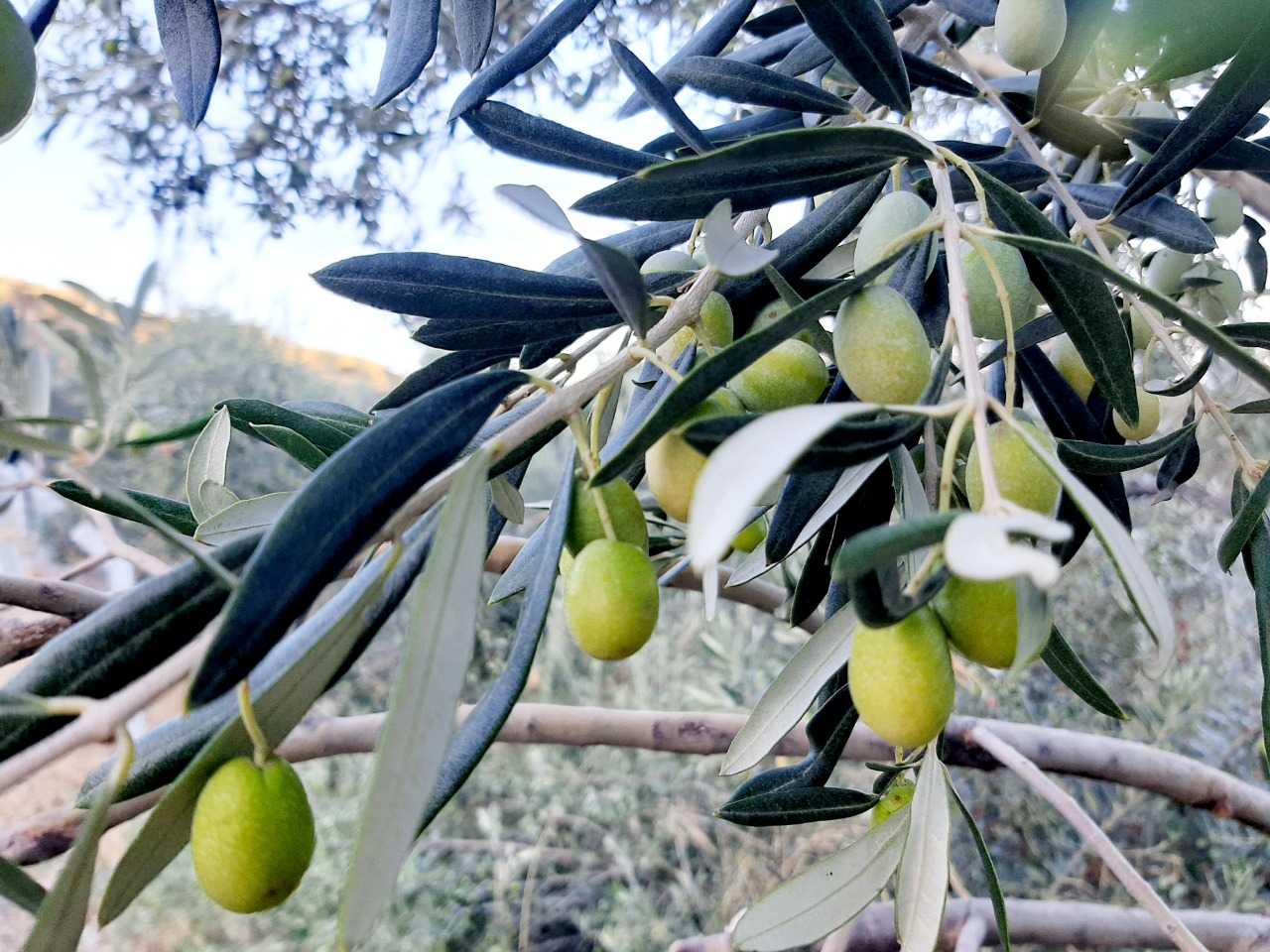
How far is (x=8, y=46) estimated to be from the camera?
0.37 metres

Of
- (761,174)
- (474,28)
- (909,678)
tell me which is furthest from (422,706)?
(474,28)

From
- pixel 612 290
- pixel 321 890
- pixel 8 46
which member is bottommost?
pixel 321 890

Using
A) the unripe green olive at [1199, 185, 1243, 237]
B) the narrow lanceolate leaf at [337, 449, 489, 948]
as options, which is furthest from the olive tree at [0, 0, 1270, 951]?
the unripe green olive at [1199, 185, 1243, 237]

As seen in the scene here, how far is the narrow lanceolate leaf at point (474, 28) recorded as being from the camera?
0.56 m

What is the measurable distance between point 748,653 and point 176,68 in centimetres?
241

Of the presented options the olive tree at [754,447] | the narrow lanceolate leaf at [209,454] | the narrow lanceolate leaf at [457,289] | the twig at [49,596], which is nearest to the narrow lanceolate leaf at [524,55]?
the olive tree at [754,447]

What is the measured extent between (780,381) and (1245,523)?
0.26m

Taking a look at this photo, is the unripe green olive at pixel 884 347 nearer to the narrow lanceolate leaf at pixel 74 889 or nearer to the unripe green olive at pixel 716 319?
the unripe green olive at pixel 716 319

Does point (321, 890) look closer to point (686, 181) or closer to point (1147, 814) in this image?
point (1147, 814)

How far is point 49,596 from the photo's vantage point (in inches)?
31.2

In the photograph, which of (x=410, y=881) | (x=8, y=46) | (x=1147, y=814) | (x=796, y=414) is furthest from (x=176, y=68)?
(x=1147, y=814)

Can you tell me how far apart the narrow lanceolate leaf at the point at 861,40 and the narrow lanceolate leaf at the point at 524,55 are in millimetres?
203

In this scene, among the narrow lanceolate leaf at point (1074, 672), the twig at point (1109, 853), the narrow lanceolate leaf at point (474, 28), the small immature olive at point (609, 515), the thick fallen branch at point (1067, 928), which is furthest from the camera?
the thick fallen branch at point (1067, 928)

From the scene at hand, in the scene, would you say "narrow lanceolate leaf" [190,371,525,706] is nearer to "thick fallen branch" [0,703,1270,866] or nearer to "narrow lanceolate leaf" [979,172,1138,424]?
"narrow lanceolate leaf" [979,172,1138,424]
